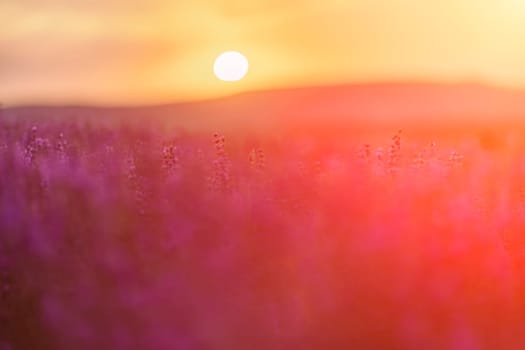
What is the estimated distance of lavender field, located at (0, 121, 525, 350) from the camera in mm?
3711

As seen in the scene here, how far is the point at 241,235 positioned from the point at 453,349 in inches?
46.9

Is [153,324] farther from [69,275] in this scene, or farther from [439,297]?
[439,297]

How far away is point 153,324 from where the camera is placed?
3.66 metres

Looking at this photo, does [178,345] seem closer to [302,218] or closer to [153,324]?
[153,324]

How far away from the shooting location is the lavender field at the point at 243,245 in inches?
146

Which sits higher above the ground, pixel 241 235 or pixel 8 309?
pixel 241 235

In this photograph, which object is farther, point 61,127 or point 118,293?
point 61,127

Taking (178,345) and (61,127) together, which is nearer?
(178,345)

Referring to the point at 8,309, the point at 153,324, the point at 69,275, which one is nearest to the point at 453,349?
the point at 153,324

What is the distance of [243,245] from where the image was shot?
376cm

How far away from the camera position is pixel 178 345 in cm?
365

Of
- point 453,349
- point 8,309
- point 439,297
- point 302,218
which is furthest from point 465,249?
point 8,309

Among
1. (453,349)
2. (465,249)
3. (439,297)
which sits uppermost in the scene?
(465,249)

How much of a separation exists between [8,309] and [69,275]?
36cm
